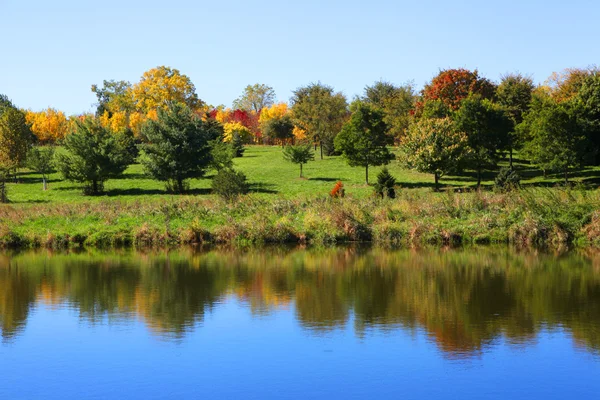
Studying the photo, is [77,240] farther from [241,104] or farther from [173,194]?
[241,104]

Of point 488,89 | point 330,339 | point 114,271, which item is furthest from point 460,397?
point 488,89

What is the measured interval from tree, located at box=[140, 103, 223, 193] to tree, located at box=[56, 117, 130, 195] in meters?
2.41

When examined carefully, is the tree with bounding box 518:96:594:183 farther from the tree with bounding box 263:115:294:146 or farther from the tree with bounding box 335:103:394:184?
the tree with bounding box 263:115:294:146

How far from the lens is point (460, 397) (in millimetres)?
14617

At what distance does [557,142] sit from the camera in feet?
199

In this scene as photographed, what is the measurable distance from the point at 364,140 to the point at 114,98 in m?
63.7

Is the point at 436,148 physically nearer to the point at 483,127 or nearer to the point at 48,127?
the point at 483,127

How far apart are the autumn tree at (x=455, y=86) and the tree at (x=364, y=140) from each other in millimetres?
15863

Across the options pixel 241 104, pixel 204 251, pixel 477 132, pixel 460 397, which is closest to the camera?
pixel 460 397

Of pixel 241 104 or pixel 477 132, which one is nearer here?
pixel 477 132

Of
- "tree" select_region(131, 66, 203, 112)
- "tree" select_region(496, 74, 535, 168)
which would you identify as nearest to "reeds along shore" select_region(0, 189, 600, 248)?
"tree" select_region(496, 74, 535, 168)

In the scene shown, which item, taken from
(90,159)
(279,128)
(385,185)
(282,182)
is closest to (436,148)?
(385,185)

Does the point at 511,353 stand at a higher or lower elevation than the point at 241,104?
lower

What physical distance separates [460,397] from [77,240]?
29.8 meters
